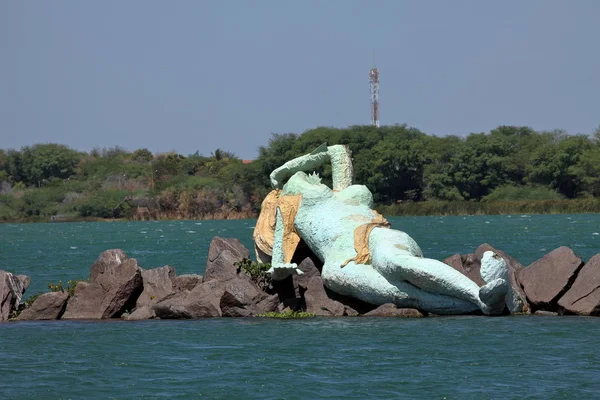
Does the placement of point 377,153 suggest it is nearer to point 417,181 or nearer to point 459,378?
point 417,181

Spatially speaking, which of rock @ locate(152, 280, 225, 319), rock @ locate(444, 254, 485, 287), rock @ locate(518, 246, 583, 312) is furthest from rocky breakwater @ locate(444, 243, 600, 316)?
rock @ locate(152, 280, 225, 319)

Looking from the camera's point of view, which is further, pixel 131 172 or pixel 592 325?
pixel 131 172

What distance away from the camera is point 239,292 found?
898 inches

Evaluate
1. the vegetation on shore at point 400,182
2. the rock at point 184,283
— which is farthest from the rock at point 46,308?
the vegetation on shore at point 400,182

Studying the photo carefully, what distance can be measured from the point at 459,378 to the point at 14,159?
123394mm

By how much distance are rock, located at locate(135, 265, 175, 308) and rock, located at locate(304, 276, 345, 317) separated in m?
2.53

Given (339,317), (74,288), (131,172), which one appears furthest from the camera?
(131,172)

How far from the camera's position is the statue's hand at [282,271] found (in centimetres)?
2267

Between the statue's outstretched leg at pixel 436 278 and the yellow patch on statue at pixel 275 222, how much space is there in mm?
2408

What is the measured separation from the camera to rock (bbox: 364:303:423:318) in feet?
71.0

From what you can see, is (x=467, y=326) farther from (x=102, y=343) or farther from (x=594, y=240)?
(x=594, y=240)

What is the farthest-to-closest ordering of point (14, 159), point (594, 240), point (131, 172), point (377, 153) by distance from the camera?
1. point (14, 159)
2. point (131, 172)
3. point (377, 153)
4. point (594, 240)

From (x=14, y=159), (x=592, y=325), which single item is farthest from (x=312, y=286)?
(x=14, y=159)

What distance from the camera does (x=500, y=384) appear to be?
1670 cm
